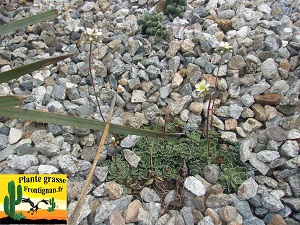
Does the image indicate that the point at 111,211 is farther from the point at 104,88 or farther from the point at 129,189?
the point at 104,88

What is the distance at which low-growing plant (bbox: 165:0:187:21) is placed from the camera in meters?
3.16

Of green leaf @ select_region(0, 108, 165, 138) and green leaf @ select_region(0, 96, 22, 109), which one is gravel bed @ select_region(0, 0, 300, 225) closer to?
green leaf @ select_region(0, 108, 165, 138)

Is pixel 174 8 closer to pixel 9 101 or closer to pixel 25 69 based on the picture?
pixel 25 69

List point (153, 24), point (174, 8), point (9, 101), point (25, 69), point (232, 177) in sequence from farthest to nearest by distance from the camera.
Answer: point (174, 8) < point (153, 24) < point (232, 177) < point (25, 69) < point (9, 101)

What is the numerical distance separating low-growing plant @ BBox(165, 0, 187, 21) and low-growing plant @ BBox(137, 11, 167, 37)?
0.16 m

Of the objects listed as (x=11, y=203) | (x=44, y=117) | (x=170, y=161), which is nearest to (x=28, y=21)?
(x=44, y=117)

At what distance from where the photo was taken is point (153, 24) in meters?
2.95

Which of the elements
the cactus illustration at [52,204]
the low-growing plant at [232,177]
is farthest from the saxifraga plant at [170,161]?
the cactus illustration at [52,204]

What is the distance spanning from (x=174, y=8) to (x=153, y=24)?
0.33 metres

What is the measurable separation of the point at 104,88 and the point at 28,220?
3.54 ft

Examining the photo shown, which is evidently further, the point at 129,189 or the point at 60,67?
the point at 60,67

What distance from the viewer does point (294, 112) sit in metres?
2.41

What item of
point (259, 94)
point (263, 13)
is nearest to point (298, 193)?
point (259, 94)

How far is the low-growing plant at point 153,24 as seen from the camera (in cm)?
291
